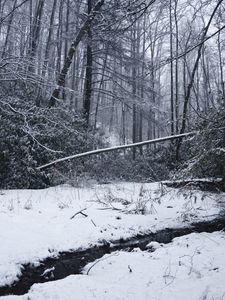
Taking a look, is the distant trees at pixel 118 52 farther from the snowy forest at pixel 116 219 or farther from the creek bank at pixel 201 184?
the creek bank at pixel 201 184

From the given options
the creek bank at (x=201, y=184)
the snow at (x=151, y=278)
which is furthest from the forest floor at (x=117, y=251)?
the creek bank at (x=201, y=184)

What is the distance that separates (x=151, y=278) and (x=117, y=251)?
1.04 metres

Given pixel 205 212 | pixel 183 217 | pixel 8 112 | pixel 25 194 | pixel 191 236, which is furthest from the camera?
pixel 8 112

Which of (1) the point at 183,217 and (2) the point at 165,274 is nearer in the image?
(2) the point at 165,274

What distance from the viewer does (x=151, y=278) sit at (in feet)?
12.4

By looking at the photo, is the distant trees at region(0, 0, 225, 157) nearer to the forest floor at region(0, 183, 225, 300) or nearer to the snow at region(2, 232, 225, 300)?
the forest floor at region(0, 183, 225, 300)

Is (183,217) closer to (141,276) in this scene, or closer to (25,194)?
(141,276)

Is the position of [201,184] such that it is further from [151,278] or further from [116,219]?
[151,278]

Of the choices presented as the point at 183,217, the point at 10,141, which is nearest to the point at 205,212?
the point at 183,217

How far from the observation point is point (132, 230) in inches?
225

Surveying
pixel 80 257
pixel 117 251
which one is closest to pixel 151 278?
pixel 117 251

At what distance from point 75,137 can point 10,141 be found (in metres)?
2.91

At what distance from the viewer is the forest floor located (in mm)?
3445

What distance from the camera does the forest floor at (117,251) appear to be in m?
3.45
